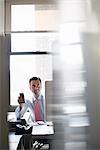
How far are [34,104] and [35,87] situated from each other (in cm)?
8

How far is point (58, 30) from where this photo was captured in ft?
3.57

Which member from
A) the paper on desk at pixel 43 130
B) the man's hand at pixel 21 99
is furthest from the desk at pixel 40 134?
the man's hand at pixel 21 99

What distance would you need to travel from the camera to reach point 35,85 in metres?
1.05

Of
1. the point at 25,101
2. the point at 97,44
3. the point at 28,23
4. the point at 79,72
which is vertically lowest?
the point at 25,101

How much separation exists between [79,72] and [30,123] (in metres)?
0.34

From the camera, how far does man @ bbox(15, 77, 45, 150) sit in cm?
104

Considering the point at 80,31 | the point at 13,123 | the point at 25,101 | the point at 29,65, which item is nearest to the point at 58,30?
the point at 80,31

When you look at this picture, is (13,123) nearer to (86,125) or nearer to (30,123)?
(30,123)

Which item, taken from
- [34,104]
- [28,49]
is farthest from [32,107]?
[28,49]

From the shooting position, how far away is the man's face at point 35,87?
1.06 metres

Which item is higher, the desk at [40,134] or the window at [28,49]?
the window at [28,49]

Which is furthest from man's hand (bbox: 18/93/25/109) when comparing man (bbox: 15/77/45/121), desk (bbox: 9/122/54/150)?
desk (bbox: 9/122/54/150)

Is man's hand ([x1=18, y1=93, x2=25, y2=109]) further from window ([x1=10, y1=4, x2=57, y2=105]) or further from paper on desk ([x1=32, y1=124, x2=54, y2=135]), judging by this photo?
paper on desk ([x1=32, y1=124, x2=54, y2=135])

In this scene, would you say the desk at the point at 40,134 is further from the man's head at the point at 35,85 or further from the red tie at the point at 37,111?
the man's head at the point at 35,85
